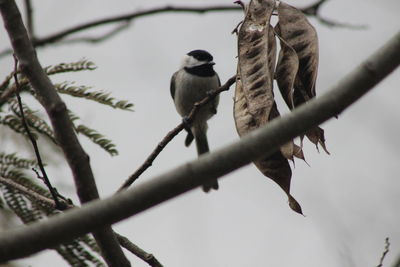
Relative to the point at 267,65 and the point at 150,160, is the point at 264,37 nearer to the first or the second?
the point at 267,65

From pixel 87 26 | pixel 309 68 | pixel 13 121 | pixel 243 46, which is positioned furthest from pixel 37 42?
pixel 309 68

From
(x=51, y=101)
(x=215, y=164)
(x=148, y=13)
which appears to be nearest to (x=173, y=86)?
(x=148, y=13)

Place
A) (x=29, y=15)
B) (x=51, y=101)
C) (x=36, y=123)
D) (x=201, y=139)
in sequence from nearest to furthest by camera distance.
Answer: (x=51, y=101) → (x=36, y=123) → (x=29, y=15) → (x=201, y=139)

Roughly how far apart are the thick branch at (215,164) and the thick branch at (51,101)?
0.51 m

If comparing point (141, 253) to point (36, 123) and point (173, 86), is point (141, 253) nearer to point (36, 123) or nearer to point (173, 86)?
point (36, 123)

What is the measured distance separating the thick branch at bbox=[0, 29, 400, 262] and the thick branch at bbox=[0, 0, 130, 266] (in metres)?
0.51

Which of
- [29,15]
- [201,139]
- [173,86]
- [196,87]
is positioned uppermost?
[29,15]

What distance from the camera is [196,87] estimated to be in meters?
5.89

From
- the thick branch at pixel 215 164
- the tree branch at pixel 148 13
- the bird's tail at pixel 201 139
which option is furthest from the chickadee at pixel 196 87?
the thick branch at pixel 215 164

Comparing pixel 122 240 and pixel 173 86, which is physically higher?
pixel 122 240

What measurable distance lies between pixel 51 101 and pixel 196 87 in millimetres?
4139

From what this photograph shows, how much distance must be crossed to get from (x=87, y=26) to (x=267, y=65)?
1.52 meters

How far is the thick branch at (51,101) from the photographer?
1781 mm

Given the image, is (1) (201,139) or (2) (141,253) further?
(1) (201,139)
